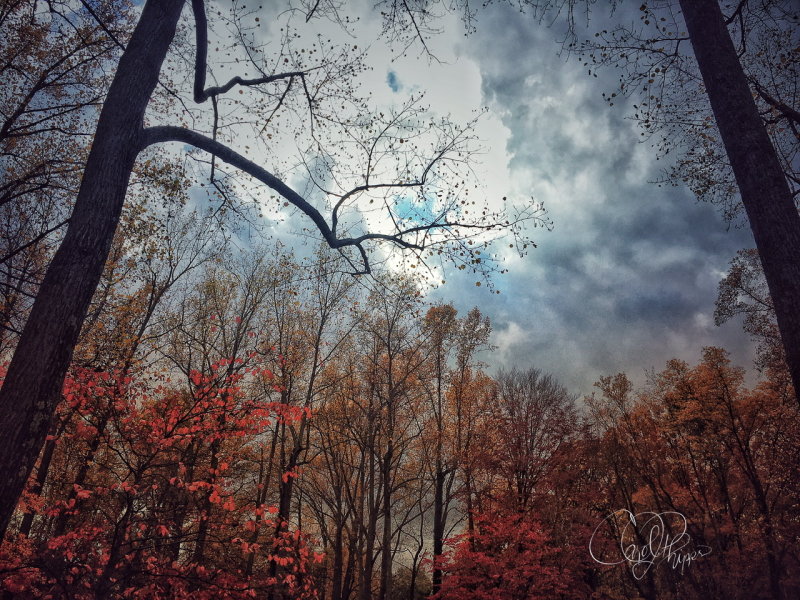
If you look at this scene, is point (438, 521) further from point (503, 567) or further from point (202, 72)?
point (202, 72)

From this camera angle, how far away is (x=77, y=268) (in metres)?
2.96

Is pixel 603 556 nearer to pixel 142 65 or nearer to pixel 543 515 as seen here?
pixel 543 515

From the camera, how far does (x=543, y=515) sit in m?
16.7

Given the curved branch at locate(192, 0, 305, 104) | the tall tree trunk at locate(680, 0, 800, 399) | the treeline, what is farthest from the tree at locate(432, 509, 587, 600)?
the curved branch at locate(192, 0, 305, 104)

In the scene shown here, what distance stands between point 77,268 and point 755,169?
6.10 m

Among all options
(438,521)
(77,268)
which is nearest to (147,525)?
(77,268)

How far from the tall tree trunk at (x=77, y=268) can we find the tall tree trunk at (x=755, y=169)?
5.70 metres

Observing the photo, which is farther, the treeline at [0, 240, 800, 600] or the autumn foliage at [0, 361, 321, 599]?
the treeline at [0, 240, 800, 600]

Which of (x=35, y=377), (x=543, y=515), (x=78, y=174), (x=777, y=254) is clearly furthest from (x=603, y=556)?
(x=78, y=174)

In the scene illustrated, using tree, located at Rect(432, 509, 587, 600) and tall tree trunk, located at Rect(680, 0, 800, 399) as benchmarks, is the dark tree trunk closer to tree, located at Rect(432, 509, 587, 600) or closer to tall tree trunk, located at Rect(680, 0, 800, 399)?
tree, located at Rect(432, 509, 587, 600)

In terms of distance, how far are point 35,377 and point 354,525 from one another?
14770 mm

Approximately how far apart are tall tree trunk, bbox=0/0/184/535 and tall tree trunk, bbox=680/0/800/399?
570cm

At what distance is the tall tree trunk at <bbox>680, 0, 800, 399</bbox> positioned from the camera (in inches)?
130

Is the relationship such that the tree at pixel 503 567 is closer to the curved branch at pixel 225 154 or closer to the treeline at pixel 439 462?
the treeline at pixel 439 462
